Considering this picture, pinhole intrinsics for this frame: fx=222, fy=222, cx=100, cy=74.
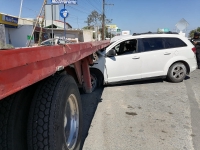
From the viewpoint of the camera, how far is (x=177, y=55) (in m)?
7.46

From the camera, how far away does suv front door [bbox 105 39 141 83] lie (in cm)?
680

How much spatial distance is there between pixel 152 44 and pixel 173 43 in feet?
2.55

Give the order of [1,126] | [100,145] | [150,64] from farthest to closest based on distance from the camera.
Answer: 1. [150,64]
2. [100,145]
3. [1,126]

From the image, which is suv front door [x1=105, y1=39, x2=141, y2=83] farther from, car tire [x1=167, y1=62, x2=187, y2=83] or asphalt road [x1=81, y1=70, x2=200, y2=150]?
car tire [x1=167, y1=62, x2=187, y2=83]

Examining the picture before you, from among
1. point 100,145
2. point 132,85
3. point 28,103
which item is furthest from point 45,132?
point 132,85

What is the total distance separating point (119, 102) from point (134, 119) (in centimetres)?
119

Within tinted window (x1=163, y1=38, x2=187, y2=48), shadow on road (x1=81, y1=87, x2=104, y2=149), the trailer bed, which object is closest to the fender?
tinted window (x1=163, y1=38, x2=187, y2=48)

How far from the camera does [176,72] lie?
24.8 feet

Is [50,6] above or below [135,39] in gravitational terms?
above

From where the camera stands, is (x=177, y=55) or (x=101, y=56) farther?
(x=177, y=55)

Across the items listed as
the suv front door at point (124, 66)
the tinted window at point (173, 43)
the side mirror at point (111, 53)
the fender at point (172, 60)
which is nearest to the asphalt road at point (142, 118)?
the suv front door at point (124, 66)

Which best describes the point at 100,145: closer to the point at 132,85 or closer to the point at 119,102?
the point at 119,102

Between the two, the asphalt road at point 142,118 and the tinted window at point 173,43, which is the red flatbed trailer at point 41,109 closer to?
the asphalt road at point 142,118

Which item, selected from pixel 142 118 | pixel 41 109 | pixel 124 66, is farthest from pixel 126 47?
pixel 41 109
